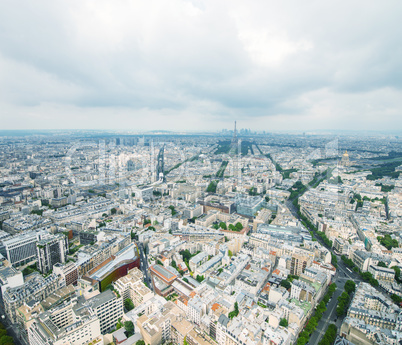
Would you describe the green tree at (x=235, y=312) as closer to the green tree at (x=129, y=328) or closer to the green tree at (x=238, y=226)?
the green tree at (x=129, y=328)

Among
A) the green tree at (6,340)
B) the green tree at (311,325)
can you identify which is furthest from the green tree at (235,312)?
the green tree at (6,340)

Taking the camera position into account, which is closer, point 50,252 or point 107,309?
point 107,309

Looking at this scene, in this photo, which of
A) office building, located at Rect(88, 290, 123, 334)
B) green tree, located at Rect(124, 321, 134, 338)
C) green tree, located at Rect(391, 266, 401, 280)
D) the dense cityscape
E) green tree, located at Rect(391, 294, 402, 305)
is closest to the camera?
the dense cityscape

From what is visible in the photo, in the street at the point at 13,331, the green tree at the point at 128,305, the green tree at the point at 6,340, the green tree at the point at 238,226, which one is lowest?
the street at the point at 13,331

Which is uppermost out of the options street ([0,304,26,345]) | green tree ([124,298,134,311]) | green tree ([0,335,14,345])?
A: green tree ([0,335,14,345])

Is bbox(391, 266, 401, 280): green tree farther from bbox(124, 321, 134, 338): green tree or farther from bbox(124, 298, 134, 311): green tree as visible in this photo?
bbox(124, 298, 134, 311): green tree

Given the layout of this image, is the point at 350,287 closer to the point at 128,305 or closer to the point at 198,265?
the point at 198,265

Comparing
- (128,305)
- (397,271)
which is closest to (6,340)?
(128,305)

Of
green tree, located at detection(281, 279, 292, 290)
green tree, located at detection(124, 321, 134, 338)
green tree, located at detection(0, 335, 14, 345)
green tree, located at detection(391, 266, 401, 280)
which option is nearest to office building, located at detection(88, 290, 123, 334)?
green tree, located at detection(124, 321, 134, 338)
